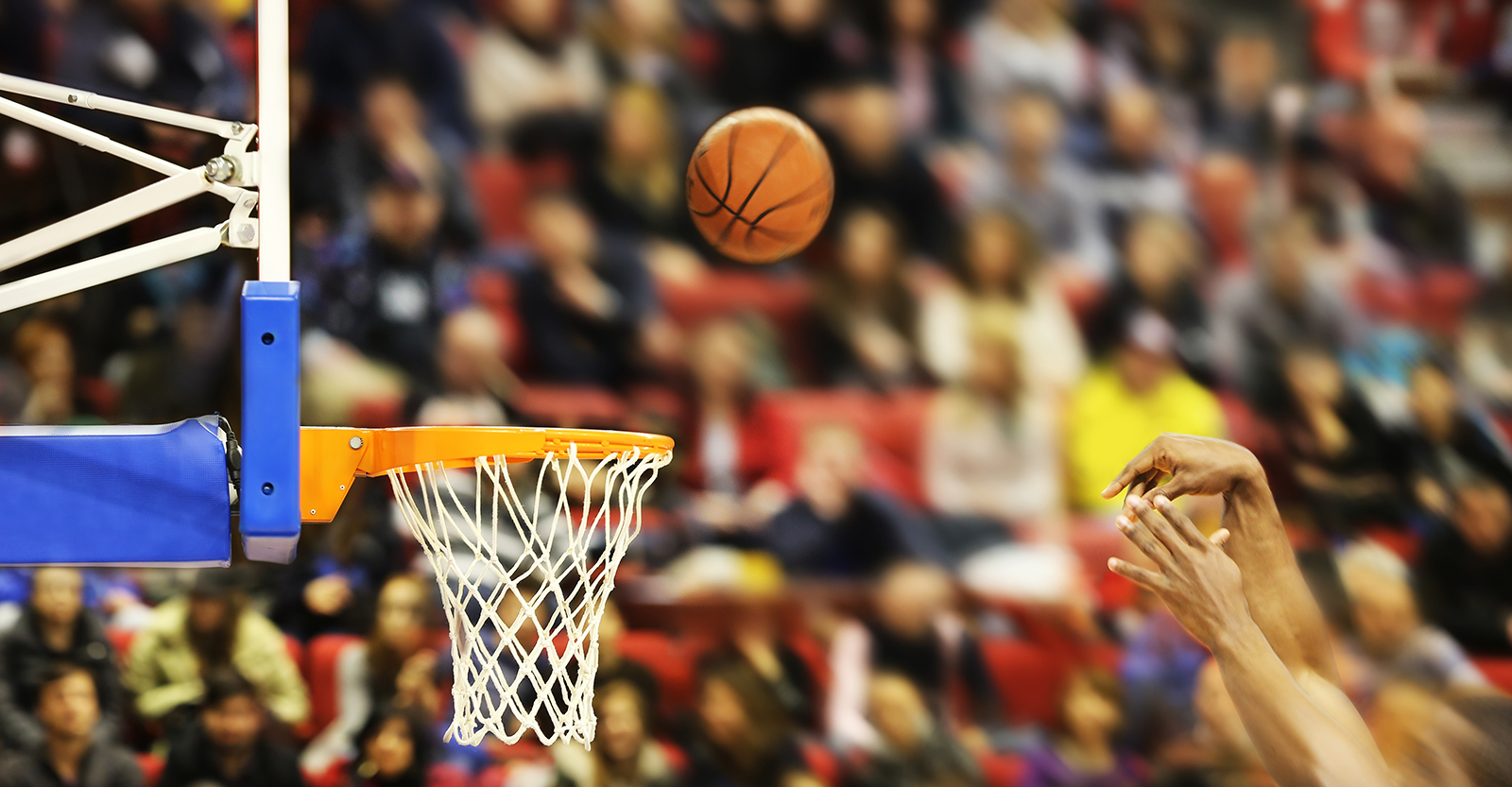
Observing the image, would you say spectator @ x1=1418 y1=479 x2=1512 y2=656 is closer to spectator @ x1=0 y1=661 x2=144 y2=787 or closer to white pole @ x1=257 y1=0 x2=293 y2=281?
white pole @ x1=257 y1=0 x2=293 y2=281

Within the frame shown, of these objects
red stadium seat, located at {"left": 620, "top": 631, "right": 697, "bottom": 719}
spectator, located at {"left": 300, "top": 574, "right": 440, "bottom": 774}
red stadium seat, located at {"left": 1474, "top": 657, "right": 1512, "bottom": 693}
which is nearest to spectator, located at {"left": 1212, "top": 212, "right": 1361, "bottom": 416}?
red stadium seat, located at {"left": 1474, "top": 657, "right": 1512, "bottom": 693}

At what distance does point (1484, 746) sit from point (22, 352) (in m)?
3.26

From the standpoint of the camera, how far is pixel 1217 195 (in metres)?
3.71

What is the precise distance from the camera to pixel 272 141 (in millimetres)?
1564

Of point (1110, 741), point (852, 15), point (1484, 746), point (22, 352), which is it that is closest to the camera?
point (1484, 746)

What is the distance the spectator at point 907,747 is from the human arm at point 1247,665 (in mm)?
1803

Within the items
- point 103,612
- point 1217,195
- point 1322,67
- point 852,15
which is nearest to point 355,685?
point 103,612

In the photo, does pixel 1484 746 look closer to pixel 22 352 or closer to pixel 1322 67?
pixel 1322 67

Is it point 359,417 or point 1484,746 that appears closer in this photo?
point 1484,746

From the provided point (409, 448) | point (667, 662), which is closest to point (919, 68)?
point (667, 662)

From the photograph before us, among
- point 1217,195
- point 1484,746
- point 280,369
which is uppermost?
point 1217,195

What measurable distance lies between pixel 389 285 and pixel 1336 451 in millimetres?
2801

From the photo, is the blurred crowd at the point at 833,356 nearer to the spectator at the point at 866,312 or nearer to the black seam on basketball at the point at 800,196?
the spectator at the point at 866,312

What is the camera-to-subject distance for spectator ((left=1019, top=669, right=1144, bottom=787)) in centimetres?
323
